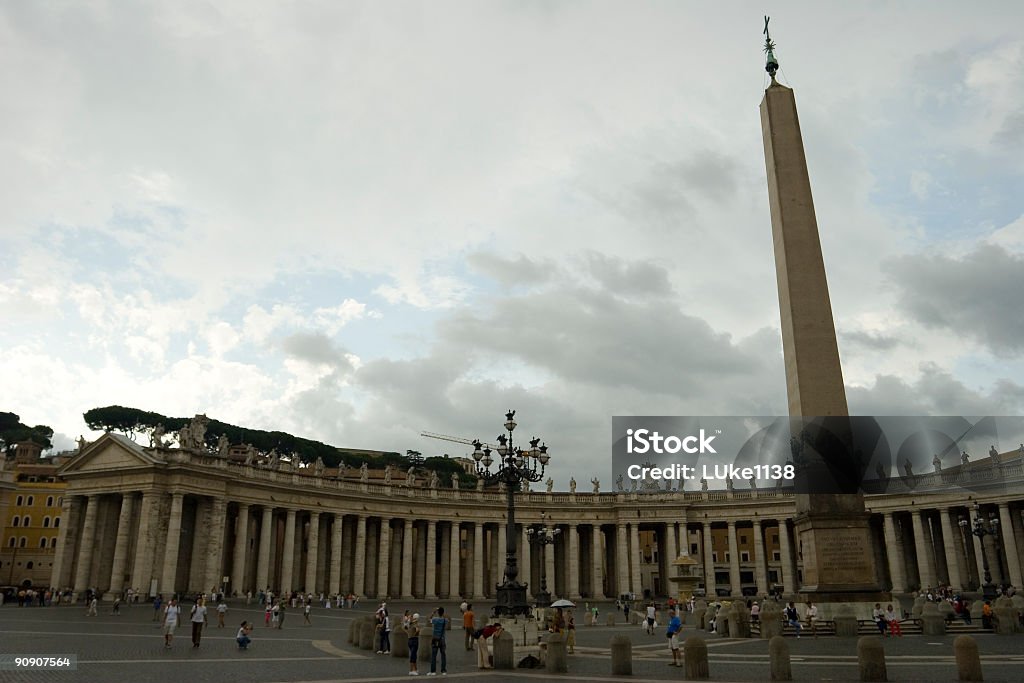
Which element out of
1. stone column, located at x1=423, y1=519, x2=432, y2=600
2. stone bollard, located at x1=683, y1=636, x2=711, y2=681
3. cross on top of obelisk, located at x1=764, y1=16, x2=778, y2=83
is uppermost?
cross on top of obelisk, located at x1=764, y1=16, x2=778, y2=83

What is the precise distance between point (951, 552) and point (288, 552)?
164 ft

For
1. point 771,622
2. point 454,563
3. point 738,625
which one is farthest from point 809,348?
point 454,563

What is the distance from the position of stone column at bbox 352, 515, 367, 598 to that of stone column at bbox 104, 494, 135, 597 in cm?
1669

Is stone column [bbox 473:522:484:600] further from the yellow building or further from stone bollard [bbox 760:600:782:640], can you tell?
the yellow building

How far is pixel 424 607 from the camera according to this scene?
56.2 metres

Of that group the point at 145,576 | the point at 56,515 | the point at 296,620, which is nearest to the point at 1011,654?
the point at 296,620

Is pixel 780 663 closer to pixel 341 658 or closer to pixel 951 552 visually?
pixel 341 658

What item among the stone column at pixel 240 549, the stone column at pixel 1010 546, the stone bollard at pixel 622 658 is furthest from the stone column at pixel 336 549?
the stone column at pixel 1010 546

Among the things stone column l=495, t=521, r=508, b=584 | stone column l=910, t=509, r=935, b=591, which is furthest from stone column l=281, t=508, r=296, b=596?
stone column l=910, t=509, r=935, b=591

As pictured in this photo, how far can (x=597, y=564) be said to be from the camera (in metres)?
72.3

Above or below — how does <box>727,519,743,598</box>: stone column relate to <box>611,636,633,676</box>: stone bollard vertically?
above

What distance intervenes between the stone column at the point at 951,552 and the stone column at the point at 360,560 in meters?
44.8

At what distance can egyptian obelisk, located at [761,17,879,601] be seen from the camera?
2444cm

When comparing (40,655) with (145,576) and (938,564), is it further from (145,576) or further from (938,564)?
(938,564)
